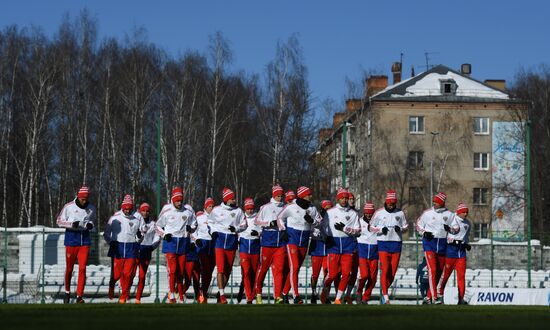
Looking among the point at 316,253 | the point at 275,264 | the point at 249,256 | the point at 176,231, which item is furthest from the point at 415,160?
the point at 275,264

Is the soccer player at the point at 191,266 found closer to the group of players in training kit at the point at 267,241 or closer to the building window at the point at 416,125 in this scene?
the group of players in training kit at the point at 267,241

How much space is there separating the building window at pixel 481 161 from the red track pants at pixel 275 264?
61.1 metres

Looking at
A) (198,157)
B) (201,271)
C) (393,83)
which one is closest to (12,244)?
(201,271)

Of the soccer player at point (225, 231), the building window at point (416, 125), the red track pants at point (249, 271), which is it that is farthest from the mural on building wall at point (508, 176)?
the soccer player at point (225, 231)

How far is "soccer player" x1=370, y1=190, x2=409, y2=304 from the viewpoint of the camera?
23.3 m

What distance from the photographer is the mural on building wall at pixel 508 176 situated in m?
77.2

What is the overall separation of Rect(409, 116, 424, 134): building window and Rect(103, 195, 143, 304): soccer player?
59.9 meters

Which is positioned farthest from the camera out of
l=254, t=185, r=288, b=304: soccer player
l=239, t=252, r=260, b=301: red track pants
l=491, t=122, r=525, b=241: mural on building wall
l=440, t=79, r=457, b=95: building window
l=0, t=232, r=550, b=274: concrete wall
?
l=440, t=79, r=457, b=95: building window

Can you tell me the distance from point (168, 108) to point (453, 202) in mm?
24371

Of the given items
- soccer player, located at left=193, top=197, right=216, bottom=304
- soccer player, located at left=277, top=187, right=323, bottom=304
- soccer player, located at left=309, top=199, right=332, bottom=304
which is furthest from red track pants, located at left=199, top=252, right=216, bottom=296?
soccer player, located at left=277, top=187, right=323, bottom=304

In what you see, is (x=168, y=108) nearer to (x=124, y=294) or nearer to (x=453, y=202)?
(x=453, y=202)

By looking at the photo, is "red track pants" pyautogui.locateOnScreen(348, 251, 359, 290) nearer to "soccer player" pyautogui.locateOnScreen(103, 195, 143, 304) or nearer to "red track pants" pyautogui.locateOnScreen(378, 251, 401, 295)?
"red track pants" pyautogui.locateOnScreen(378, 251, 401, 295)

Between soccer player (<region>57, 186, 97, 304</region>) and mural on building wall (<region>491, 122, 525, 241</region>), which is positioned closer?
soccer player (<region>57, 186, 97, 304</region>)

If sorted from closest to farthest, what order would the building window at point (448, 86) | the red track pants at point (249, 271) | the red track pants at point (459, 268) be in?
the red track pants at point (249, 271) < the red track pants at point (459, 268) < the building window at point (448, 86)
